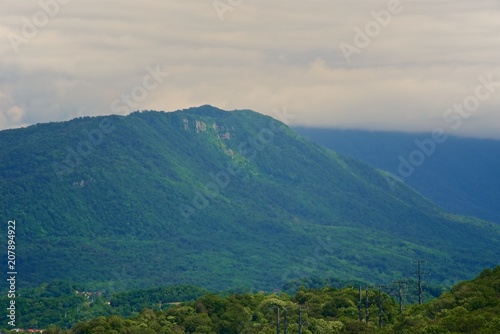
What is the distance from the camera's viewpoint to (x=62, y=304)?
152000 millimetres

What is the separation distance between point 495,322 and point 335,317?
32.1m

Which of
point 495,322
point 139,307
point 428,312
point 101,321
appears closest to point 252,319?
point 101,321

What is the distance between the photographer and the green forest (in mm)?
66438

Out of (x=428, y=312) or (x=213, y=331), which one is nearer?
(x=428, y=312)

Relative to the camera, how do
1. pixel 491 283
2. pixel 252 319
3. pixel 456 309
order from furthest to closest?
pixel 252 319
pixel 491 283
pixel 456 309

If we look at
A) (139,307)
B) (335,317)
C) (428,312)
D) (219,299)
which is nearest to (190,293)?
(139,307)

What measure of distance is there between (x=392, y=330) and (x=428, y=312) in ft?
18.8

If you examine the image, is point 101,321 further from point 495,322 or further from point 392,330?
point 495,322

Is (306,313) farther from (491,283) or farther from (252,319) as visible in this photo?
(491,283)

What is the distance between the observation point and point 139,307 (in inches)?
5674

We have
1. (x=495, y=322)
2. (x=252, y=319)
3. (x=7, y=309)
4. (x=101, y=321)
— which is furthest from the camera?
(x=7, y=309)

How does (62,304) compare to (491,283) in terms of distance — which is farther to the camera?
(62,304)

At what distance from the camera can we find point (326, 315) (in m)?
92.1

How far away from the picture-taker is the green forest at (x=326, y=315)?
6644cm
